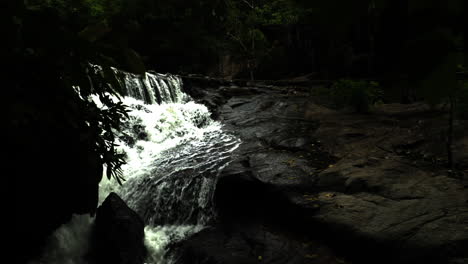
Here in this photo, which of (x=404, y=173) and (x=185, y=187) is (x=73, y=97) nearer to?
(x=185, y=187)

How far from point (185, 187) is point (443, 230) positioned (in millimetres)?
4445

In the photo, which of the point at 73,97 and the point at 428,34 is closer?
the point at 428,34

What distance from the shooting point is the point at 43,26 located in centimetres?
146

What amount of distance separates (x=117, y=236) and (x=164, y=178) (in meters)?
2.04

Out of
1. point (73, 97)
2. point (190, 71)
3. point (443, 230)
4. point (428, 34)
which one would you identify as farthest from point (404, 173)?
point (190, 71)

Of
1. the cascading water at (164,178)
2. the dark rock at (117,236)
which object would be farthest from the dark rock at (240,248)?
the dark rock at (117,236)

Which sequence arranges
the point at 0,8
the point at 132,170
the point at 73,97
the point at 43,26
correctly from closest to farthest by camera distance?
the point at 0,8 < the point at 43,26 < the point at 73,97 < the point at 132,170

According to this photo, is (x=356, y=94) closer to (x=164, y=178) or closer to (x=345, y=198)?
(x=345, y=198)

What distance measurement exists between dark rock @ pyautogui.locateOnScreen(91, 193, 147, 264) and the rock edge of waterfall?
0.68 m

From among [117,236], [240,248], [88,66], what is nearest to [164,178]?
[117,236]

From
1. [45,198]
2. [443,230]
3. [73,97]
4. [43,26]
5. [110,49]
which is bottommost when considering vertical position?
[443,230]

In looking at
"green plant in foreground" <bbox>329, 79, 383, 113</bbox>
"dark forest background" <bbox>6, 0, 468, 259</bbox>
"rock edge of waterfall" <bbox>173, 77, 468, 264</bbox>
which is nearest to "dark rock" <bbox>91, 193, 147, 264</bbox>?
"dark forest background" <bbox>6, 0, 468, 259</bbox>

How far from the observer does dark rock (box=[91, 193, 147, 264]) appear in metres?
4.82

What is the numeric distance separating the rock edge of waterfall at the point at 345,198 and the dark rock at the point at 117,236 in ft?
2.23
